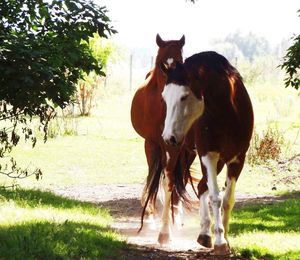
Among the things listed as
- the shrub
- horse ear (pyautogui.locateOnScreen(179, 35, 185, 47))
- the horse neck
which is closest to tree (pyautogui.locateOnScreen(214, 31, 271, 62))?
the shrub

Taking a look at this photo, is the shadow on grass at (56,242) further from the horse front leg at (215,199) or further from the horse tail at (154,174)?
the horse tail at (154,174)

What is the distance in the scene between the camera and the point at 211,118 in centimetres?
572

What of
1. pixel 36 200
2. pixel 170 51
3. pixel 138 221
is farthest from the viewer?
pixel 138 221

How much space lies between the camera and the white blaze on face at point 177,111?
539 centimetres

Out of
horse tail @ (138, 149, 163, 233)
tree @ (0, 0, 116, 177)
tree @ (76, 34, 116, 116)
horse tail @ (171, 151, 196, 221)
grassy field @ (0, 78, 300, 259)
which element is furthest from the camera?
tree @ (76, 34, 116, 116)

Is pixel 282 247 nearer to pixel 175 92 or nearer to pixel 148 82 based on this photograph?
pixel 175 92

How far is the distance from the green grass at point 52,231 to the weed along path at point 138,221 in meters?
0.27

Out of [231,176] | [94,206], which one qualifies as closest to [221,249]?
[231,176]

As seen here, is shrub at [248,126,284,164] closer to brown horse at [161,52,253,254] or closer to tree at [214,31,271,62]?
brown horse at [161,52,253,254]

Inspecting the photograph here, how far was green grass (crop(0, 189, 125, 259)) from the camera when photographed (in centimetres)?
515

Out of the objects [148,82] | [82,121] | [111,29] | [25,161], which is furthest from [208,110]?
[82,121]

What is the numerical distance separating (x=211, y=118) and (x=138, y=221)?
3222mm

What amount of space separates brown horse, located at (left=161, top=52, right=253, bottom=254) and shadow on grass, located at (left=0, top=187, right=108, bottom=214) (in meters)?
2.43

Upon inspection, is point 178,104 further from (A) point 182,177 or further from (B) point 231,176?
(A) point 182,177
